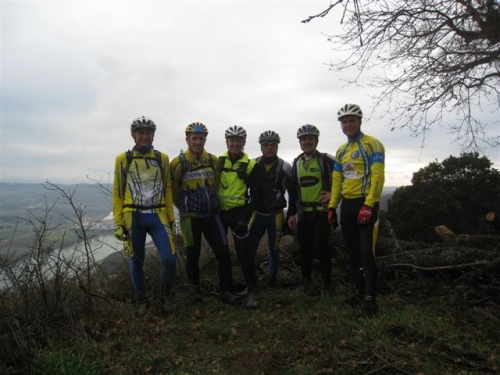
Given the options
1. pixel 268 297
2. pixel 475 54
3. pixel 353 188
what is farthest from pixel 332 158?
pixel 475 54

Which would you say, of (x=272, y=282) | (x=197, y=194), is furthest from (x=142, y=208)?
(x=272, y=282)

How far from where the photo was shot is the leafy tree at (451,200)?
2167 cm

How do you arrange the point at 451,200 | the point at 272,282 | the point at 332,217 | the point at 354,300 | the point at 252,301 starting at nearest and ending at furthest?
1. the point at 354,300
2. the point at 332,217
3. the point at 252,301
4. the point at 272,282
5. the point at 451,200

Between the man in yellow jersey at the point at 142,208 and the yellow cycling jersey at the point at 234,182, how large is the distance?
0.89m

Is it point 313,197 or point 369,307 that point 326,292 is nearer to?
point 369,307

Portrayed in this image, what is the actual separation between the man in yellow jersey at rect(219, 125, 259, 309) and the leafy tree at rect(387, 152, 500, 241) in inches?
727

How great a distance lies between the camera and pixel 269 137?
602 centimetres

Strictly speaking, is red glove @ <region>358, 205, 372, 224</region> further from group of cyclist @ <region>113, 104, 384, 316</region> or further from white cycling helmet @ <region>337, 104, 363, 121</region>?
white cycling helmet @ <region>337, 104, 363, 121</region>

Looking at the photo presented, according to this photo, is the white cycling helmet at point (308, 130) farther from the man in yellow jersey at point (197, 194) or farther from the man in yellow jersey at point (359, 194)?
the man in yellow jersey at point (197, 194)

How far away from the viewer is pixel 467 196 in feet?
73.3

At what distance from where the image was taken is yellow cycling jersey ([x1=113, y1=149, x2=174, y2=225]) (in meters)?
5.10

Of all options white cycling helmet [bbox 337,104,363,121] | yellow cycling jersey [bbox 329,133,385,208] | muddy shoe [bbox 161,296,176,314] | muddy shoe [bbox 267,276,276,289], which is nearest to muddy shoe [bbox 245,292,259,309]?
muddy shoe [bbox 267,276,276,289]

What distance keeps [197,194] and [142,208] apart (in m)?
0.84

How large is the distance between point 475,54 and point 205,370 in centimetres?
961
